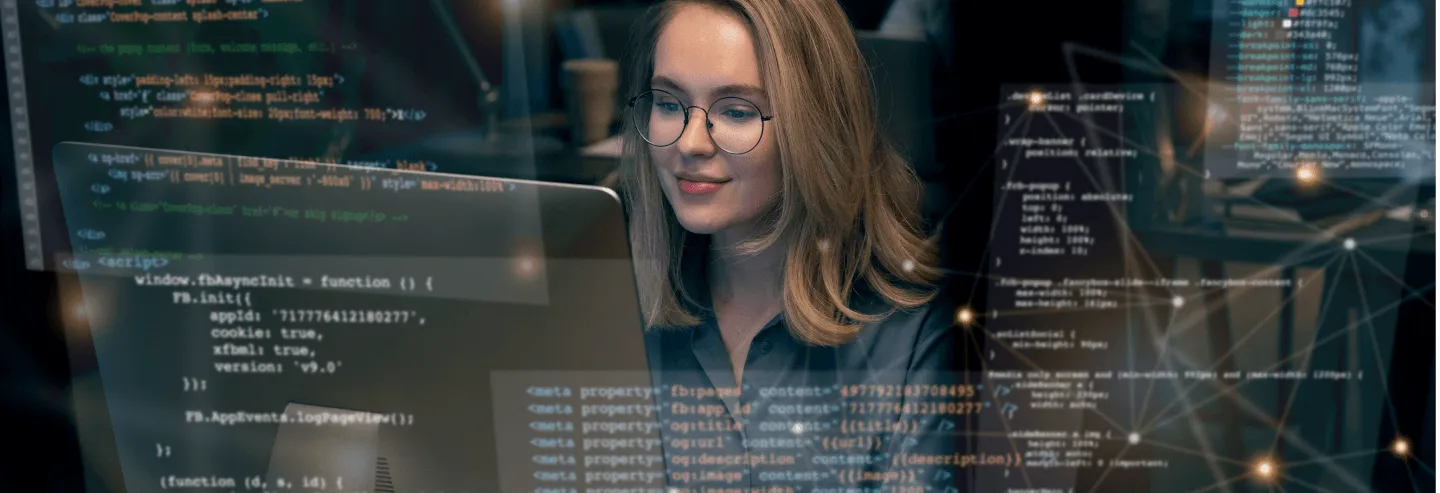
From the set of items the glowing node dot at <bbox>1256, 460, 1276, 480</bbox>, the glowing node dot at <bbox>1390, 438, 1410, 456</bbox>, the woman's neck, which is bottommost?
the glowing node dot at <bbox>1256, 460, 1276, 480</bbox>

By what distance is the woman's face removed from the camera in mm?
711

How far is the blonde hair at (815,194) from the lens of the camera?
0.71 m

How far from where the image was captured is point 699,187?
75 centimetres

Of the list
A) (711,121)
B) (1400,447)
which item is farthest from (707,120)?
(1400,447)

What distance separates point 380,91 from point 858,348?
1.58ft

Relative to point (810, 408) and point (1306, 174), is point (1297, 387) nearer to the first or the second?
point (1306, 174)

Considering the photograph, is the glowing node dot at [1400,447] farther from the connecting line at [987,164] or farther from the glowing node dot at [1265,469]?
the connecting line at [987,164]

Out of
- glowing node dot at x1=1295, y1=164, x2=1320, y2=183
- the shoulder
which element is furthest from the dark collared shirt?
glowing node dot at x1=1295, y1=164, x2=1320, y2=183

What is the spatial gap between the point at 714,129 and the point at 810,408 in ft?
0.89

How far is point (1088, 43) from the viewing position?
0.75m

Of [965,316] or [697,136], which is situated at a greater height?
[697,136]

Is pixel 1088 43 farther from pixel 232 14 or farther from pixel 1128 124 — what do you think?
pixel 232 14

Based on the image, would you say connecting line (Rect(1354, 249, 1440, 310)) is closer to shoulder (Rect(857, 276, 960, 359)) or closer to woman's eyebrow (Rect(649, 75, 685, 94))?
shoulder (Rect(857, 276, 960, 359))

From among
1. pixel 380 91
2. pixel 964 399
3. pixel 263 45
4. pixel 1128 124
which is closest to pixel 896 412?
pixel 964 399
